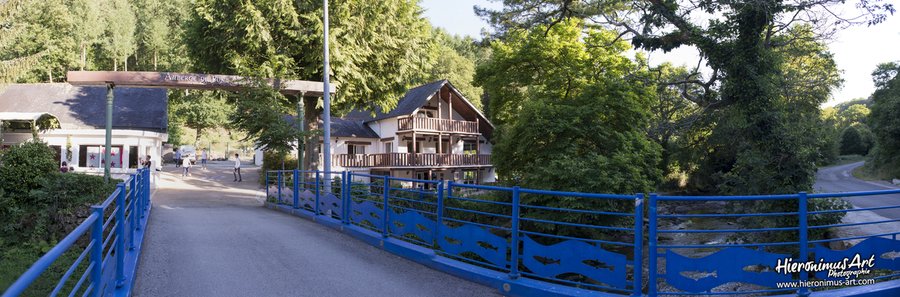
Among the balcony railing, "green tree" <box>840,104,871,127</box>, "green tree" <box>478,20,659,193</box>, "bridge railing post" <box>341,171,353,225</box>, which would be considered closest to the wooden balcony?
the balcony railing

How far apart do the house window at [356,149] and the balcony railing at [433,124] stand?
3.76m

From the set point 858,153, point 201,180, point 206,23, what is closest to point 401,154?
point 201,180

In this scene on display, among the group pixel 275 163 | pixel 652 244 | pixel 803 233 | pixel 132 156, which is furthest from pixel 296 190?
pixel 132 156

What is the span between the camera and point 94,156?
30.1m

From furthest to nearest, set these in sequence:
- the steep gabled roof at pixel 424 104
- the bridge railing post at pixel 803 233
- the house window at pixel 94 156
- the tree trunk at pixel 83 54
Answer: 1. the tree trunk at pixel 83 54
2. the steep gabled roof at pixel 424 104
3. the house window at pixel 94 156
4. the bridge railing post at pixel 803 233

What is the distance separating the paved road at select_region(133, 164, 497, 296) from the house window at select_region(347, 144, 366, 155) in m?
25.0

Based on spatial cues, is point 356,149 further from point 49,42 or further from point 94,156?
point 49,42

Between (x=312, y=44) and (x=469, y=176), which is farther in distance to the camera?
(x=469, y=176)

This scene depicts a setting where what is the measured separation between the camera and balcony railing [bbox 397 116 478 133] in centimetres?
3462

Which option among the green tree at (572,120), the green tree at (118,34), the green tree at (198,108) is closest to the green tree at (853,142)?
the green tree at (572,120)

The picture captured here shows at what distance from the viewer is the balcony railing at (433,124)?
34.6 meters

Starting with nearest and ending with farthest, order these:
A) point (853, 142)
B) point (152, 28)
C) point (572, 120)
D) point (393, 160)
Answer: point (572, 120), point (393, 160), point (152, 28), point (853, 142)

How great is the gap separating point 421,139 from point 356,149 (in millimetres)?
4528

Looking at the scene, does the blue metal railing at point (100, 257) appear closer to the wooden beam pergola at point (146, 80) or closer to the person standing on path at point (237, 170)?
the wooden beam pergola at point (146, 80)
